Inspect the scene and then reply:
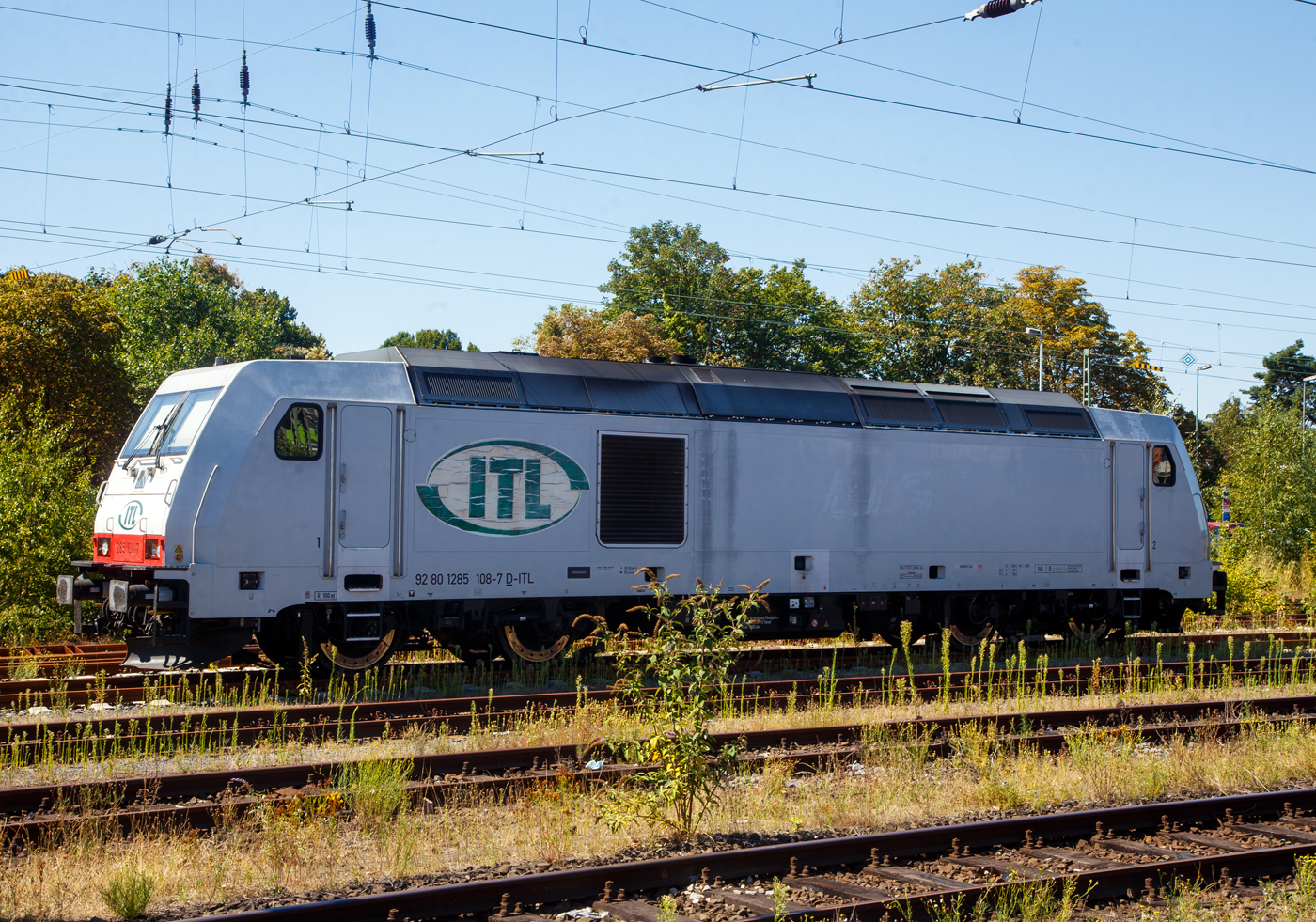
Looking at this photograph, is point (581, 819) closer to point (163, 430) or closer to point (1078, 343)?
point (163, 430)

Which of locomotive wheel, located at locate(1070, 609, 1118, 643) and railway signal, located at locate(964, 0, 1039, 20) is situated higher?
railway signal, located at locate(964, 0, 1039, 20)

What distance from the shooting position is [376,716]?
35.1 ft

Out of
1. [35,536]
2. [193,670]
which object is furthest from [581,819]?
[35,536]

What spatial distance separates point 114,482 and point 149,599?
200 centimetres

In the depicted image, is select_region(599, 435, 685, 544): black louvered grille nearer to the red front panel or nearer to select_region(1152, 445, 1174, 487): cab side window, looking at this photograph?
the red front panel

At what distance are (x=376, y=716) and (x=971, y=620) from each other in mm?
8946

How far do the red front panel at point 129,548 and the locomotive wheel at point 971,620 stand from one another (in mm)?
10261

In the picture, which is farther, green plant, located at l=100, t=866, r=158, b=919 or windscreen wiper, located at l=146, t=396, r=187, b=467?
windscreen wiper, located at l=146, t=396, r=187, b=467

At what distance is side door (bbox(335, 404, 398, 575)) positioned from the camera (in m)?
12.0

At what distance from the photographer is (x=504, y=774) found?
28.7ft

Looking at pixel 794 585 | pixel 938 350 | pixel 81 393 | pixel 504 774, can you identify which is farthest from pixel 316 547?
pixel 938 350

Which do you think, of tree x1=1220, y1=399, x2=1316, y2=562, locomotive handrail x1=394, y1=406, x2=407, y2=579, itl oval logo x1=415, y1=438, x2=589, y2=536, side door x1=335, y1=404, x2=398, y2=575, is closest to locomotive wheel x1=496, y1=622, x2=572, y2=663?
itl oval logo x1=415, y1=438, x2=589, y2=536

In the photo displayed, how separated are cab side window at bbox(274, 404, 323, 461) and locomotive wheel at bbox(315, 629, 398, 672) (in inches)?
77.2

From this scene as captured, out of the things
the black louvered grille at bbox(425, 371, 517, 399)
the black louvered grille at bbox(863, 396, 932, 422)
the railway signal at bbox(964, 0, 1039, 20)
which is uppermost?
the railway signal at bbox(964, 0, 1039, 20)
